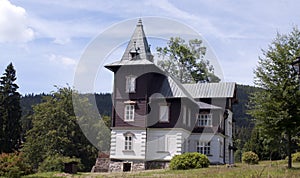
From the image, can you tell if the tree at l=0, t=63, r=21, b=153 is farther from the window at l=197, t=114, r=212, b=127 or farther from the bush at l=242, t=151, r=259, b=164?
the bush at l=242, t=151, r=259, b=164

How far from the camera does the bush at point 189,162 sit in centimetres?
3284

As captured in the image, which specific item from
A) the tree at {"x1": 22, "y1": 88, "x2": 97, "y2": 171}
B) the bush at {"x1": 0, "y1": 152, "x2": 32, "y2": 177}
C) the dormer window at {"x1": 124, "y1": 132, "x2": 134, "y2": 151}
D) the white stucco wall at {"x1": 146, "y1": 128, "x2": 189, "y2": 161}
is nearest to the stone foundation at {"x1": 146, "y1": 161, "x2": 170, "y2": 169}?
the white stucco wall at {"x1": 146, "y1": 128, "x2": 189, "y2": 161}

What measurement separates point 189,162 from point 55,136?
21321mm

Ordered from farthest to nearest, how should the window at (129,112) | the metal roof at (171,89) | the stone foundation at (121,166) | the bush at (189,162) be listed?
1. the metal roof at (171,89)
2. the window at (129,112)
3. the stone foundation at (121,166)
4. the bush at (189,162)

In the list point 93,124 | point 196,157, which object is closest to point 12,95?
point 93,124

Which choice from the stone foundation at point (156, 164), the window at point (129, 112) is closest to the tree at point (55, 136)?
the window at point (129, 112)

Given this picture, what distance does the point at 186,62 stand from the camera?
168ft

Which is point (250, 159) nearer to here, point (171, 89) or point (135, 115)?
point (171, 89)

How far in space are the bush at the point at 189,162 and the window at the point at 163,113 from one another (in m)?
5.44

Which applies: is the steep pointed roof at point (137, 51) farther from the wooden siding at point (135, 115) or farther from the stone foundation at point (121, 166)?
the stone foundation at point (121, 166)

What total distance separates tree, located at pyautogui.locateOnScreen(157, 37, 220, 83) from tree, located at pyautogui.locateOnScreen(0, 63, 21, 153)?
1690 centimetres

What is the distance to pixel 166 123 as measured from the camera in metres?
38.3

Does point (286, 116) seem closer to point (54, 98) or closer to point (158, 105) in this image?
point (158, 105)

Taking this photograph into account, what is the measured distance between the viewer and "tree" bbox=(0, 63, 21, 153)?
5141 centimetres
